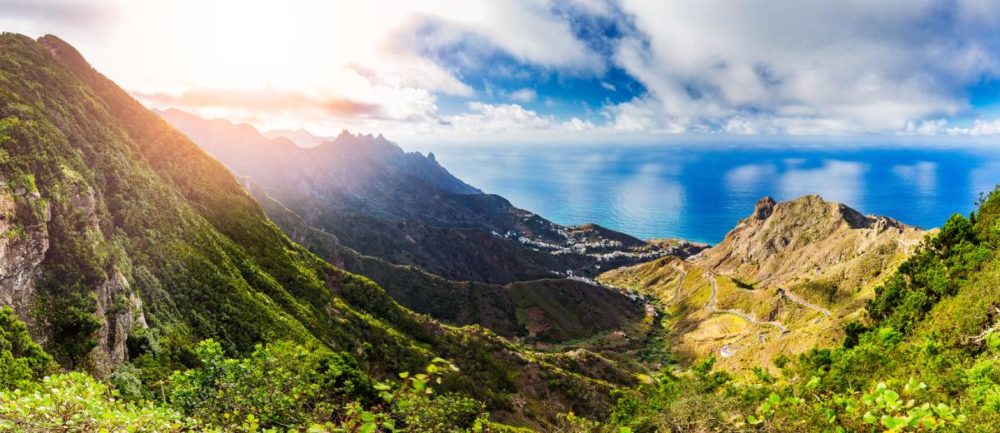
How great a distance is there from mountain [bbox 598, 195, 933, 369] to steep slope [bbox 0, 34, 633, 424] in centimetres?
3521

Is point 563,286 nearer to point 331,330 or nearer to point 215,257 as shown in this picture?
point 331,330

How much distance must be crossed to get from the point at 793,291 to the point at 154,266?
137310 millimetres

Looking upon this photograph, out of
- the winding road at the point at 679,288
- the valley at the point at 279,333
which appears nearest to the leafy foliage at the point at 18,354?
the valley at the point at 279,333

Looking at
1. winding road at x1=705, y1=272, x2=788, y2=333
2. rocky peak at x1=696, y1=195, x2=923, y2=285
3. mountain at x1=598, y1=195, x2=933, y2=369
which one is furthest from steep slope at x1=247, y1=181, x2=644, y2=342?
rocky peak at x1=696, y1=195, x2=923, y2=285

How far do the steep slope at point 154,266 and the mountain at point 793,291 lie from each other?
35208 millimetres

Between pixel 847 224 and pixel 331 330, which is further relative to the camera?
pixel 847 224

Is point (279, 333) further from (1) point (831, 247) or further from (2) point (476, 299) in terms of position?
(1) point (831, 247)

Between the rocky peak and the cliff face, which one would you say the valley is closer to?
the cliff face

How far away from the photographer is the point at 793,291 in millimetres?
121625

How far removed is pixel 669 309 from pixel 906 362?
509ft

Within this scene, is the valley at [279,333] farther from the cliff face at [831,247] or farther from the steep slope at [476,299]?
the steep slope at [476,299]

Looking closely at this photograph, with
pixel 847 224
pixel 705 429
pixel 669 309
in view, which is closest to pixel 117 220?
pixel 705 429

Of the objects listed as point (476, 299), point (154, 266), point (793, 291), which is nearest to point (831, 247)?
point (793, 291)

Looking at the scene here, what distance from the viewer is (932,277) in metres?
43.3
